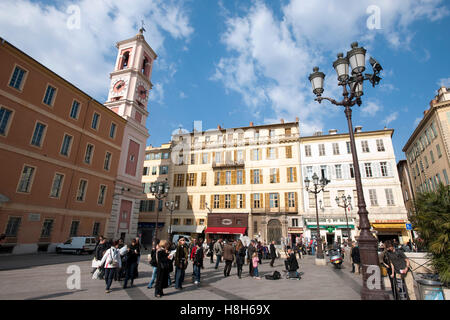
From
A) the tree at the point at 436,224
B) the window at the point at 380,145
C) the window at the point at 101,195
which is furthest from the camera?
the window at the point at 380,145

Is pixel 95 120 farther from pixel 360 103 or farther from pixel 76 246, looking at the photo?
pixel 360 103

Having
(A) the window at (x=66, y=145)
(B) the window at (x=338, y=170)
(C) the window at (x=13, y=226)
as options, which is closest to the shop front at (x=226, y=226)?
(B) the window at (x=338, y=170)

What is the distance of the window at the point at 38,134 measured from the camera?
57.0 ft

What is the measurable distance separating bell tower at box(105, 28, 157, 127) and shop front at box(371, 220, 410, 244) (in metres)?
29.3

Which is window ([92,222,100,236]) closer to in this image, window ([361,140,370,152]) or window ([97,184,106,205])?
window ([97,184,106,205])

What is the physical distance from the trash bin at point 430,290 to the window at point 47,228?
859 inches

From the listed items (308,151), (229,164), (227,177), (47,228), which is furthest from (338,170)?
(47,228)

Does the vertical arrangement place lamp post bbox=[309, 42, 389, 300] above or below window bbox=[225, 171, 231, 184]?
below

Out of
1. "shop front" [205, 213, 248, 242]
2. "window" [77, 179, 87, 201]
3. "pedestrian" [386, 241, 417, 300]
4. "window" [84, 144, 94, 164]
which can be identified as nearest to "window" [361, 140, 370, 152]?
"shop front" [205, 213, 248, 242]

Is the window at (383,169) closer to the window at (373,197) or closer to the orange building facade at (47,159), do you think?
the window at (373,197)

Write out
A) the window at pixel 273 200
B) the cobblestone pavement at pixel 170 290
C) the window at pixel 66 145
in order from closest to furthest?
the cobblestone pavement at pixel 170 290
the window at pixel 66 145
the window at pixel 273 200

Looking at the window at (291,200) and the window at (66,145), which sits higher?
the window at (66,145)

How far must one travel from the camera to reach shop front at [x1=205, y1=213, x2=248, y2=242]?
95.7 feet

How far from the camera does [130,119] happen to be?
86.2ft
